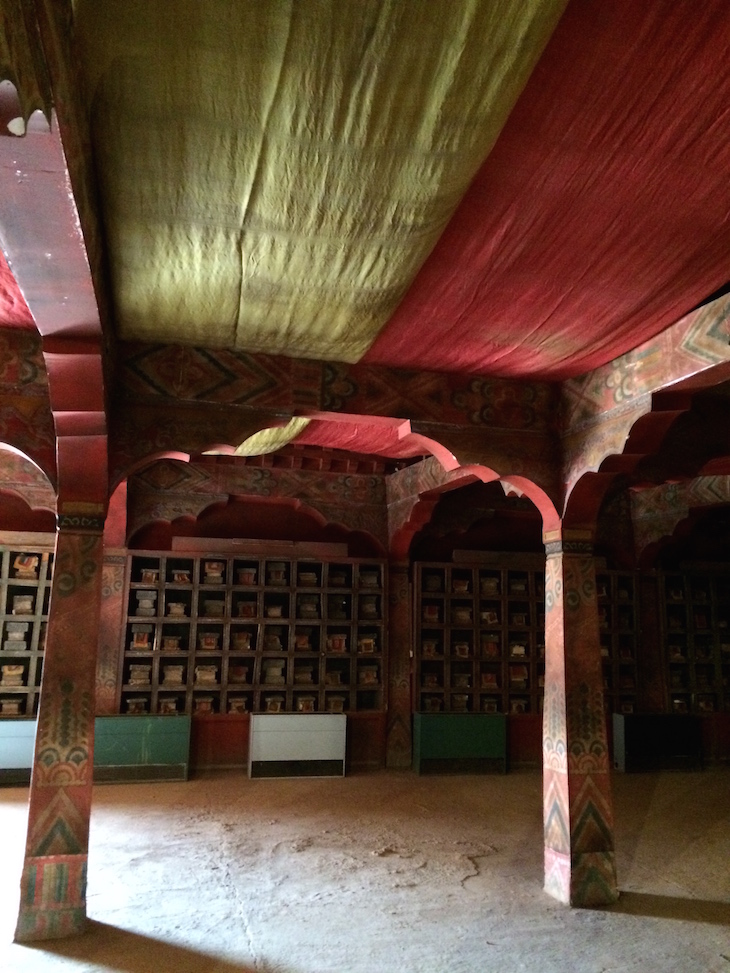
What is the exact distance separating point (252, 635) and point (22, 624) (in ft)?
7.32

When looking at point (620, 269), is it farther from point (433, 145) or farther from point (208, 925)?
point (208, 925)

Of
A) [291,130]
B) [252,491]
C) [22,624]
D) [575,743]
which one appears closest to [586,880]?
[575,743]

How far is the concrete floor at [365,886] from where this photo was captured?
11.4 ft

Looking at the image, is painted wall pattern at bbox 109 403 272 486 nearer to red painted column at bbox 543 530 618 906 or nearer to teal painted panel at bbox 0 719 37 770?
red painted column at bbox 543 530 618 906

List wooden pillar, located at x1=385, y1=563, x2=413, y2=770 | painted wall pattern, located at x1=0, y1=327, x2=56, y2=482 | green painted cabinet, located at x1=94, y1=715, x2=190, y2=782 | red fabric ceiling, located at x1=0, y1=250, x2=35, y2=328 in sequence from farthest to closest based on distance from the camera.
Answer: wooden pillar, located at x1=385, y1=563, x2=413, y2=770, green painted cabinet, located at x1=94, y1=715, x2=190, y2=782, painted wall pattern, located at x1=0, y1=327, x2=56, y2=482, red fabric ceiling, located at x1=0, y1=250, x2=35, y2=328

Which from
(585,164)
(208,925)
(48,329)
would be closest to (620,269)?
(585,164)

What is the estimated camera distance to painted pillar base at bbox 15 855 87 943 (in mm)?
3576

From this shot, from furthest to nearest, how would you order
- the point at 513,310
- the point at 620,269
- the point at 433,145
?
the point at 513,310, the point at 620,269, the point at 433,145

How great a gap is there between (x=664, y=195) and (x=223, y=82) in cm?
151

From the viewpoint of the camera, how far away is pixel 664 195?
254cm

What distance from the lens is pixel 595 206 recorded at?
262cm

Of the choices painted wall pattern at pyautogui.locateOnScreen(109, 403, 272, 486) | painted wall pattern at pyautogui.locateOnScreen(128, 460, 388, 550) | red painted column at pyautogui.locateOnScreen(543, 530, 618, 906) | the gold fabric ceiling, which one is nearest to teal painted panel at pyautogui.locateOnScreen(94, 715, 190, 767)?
painted wall pattern at pyautogui.locateOnScreen(128, 460, 388, 550)

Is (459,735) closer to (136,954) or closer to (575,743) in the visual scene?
(575,743)

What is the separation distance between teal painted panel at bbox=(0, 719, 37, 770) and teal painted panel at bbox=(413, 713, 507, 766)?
375 centimetres
